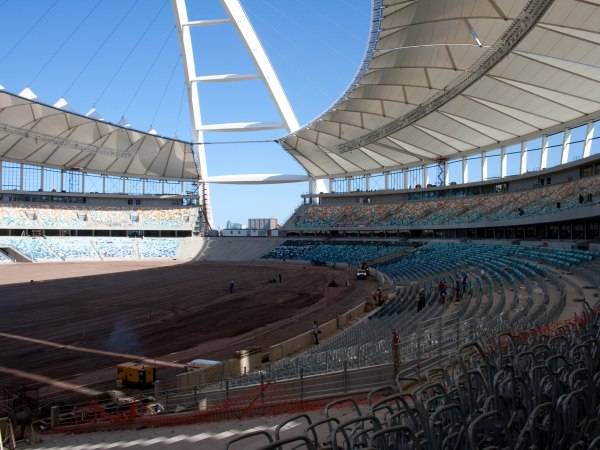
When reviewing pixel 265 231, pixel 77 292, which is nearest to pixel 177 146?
pixel 265 231

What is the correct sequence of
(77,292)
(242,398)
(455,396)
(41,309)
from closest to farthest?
(455,396) → (242,398) → (41,309) → (77,292)

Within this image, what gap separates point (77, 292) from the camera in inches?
1351

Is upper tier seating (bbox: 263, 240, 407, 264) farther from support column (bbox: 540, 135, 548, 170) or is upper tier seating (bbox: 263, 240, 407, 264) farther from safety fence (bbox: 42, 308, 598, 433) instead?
safety fence (bbox: 42, 308, 598, 433)

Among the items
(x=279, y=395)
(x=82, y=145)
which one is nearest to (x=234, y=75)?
(x=82, y=145)

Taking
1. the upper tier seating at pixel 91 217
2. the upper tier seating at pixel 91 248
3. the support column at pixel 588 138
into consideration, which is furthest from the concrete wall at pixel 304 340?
the upper tier seating at pixel 91 217

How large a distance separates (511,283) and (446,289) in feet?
8.79

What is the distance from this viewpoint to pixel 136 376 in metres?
14.7

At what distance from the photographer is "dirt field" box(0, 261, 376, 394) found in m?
18.5

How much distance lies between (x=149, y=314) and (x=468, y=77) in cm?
2394

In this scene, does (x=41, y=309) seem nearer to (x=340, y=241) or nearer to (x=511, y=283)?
(x=511, y=283)

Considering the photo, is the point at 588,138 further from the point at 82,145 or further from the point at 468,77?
the point at 82,145

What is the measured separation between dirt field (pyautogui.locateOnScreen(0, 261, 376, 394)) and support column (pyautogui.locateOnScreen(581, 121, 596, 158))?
1971 centimetres

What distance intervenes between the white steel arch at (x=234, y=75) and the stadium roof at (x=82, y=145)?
20.2 ft

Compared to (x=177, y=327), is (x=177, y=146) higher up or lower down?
higher up
